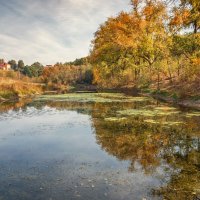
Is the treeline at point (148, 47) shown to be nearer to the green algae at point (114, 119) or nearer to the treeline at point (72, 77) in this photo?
the green algae at point (114, 119)

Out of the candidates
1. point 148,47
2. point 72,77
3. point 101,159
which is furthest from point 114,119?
point 72,77

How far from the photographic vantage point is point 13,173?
9844mm

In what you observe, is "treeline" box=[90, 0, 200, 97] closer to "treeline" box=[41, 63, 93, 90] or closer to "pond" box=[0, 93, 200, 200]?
"pond" box=[0, 93, 200, 200]

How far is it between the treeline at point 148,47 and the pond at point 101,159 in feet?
51.7

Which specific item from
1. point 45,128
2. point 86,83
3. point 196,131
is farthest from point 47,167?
point 86,83

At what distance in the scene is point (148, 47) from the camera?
46906mm

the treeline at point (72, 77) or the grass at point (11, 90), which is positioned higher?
the treeline at point (72, 77)

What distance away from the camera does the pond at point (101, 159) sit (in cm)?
834

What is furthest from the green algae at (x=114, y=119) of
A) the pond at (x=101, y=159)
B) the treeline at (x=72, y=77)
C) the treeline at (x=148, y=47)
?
the treeline at (x=72, y=77)

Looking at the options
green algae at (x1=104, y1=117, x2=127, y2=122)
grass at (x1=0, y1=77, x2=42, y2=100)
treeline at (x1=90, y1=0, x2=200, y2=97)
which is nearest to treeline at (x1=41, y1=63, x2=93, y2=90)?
treeline at (x1=90, y1=0, x2=200, y2=97)

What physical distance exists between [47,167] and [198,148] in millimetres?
6352

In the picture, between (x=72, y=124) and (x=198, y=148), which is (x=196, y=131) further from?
(x=72, y=124)

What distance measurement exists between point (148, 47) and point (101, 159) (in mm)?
37726

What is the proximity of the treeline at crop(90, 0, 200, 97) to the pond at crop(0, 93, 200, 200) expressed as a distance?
51.7 feet
